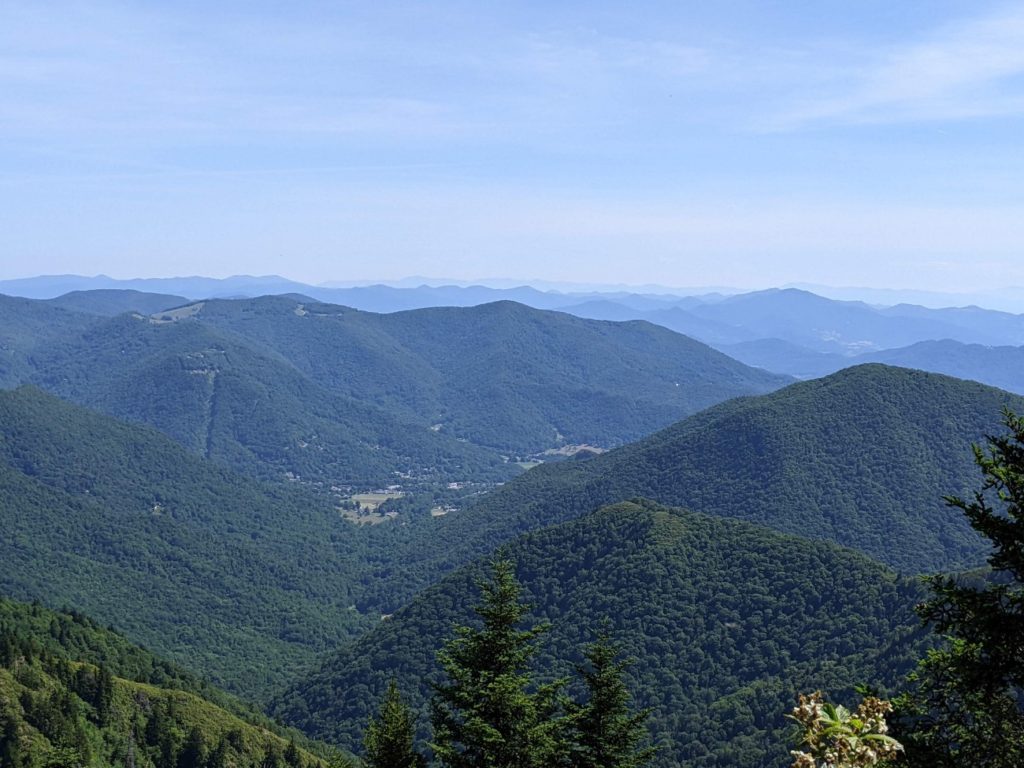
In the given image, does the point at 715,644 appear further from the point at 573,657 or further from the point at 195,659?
the point at 195,659

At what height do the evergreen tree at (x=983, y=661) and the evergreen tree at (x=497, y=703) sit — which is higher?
the evergreen tree at (x=983, y=661)

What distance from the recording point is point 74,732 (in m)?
83.6

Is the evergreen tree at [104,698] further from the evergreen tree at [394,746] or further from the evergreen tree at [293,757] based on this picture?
the evergreen tree at [394,746]

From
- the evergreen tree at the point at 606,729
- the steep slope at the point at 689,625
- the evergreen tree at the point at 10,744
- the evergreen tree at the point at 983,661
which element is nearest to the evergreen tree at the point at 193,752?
the evergreen tree at the point at 10,744

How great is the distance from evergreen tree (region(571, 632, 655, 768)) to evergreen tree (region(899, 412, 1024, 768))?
1305 cm

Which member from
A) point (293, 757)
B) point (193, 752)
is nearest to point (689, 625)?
point (293, 757)

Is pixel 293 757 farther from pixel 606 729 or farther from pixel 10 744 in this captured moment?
pixel 606 729

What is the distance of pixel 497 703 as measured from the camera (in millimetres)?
25578

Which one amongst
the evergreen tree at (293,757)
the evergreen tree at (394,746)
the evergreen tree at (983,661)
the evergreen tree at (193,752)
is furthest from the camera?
the evergreen tree at (293,757)

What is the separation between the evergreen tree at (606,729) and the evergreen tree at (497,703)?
649 millimetres

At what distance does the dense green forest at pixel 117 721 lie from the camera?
82.2 metres

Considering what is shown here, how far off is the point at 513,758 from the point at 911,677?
479 inches

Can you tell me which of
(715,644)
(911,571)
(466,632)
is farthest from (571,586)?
(466,632)

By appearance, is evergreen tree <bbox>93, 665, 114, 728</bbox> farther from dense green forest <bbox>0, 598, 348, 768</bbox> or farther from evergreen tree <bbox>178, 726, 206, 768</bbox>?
evergreen tree <bbox>178, 726, 206, 768</bbox>
